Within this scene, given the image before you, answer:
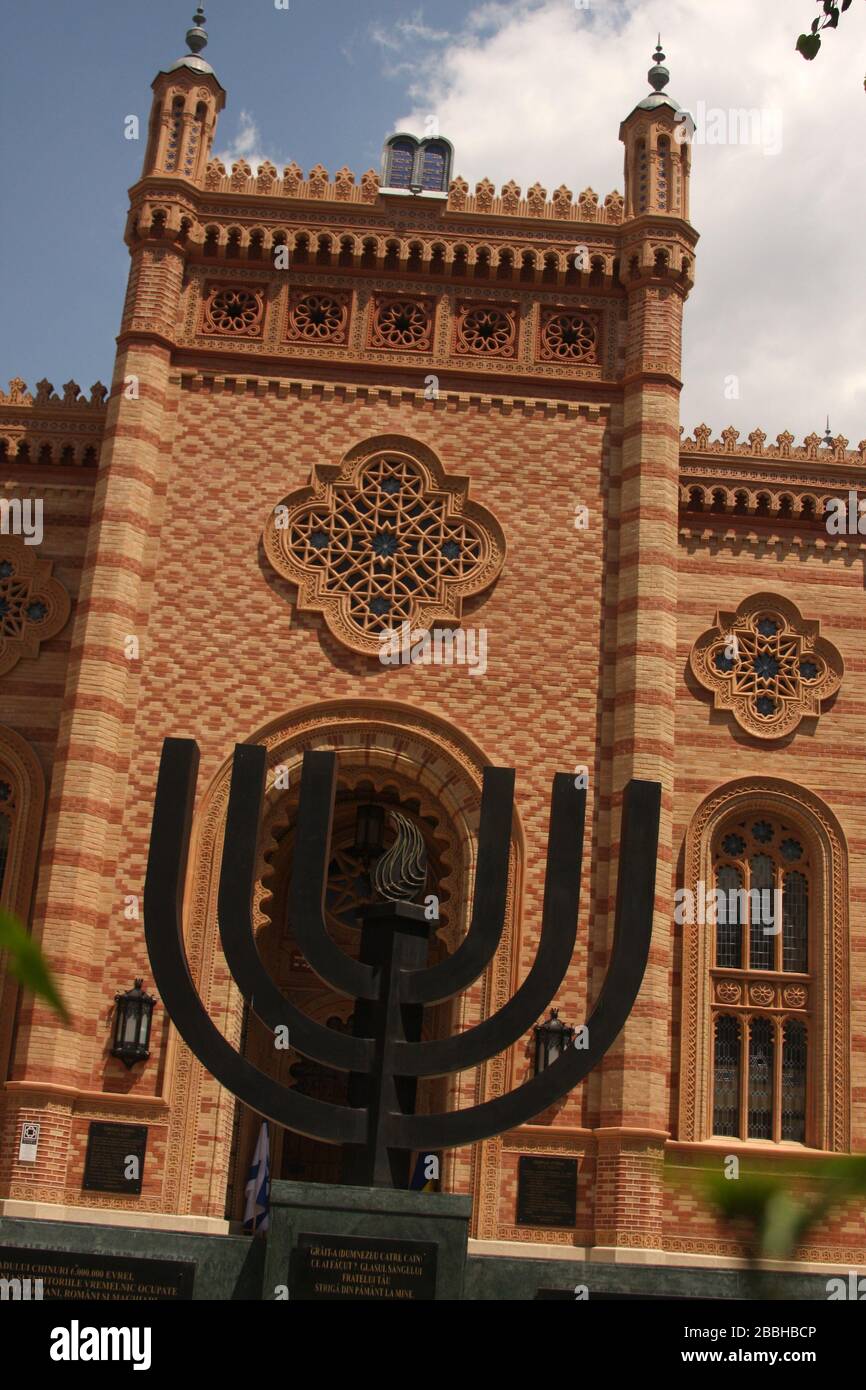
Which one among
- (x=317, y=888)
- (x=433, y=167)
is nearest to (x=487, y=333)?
(x=433, y=167)

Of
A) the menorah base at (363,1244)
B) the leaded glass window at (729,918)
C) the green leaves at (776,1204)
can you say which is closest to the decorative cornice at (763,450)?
the leaded glass window at (729,918)

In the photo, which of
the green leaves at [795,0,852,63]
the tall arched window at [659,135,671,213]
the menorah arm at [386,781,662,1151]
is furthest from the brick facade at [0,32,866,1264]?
the green leaves at [795,0,852,63]

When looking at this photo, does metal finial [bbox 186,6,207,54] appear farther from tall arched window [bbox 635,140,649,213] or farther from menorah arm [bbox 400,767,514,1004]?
menorah arm [bbox 400,767,514,1004]

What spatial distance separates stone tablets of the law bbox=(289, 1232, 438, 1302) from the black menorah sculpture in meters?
0.64

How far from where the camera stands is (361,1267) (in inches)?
437

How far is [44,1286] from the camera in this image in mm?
10992

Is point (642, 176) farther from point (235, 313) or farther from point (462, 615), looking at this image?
point (462, 615)

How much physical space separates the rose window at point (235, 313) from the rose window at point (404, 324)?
1.77 m

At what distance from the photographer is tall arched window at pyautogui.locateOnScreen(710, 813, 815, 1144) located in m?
18.9

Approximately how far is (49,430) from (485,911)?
1245cm

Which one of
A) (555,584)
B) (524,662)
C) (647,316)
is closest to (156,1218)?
(524,662)
